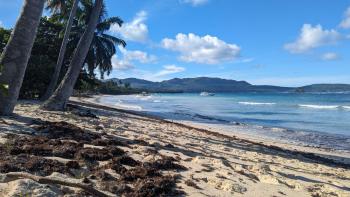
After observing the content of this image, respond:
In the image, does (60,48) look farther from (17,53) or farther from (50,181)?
(50,181)

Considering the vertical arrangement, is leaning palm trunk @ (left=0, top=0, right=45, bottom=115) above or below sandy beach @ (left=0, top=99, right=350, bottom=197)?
above

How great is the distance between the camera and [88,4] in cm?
2853

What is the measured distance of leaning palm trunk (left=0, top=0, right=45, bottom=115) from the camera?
9664 millimetres

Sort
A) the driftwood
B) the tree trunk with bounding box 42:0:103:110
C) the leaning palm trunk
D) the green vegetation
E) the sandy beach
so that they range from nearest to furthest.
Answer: the driftwood → the sandy beach → the leaning palm trunk → the tree trunk with bounding box 42:0:103:110 → the green vegetation

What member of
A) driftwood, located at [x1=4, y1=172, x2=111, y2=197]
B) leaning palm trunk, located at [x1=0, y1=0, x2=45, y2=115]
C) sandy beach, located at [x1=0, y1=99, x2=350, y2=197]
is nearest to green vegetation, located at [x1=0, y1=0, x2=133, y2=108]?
leaning palm trunk, located at [x1=0, y1=0, x2=45, y2=115]

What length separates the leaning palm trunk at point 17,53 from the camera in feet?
31.7

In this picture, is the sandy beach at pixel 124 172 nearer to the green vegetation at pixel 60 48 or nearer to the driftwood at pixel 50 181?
the driftwood at pixel 50 181

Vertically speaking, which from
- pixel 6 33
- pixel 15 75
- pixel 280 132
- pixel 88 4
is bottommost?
pixel 280 132

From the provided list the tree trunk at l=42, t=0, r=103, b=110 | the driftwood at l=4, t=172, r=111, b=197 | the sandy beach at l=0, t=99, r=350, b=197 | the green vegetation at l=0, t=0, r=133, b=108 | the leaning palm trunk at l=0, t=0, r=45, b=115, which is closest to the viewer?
the driftwood at l=4, t=172, r=111, b=197

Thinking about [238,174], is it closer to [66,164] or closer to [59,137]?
[66,164]

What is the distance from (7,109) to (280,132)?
15534 millimetres

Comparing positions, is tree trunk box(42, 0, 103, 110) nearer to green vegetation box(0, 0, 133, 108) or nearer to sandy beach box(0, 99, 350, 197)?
green vegetation box(0, 0, 133, 108)

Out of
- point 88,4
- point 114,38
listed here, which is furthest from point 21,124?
point 114,38

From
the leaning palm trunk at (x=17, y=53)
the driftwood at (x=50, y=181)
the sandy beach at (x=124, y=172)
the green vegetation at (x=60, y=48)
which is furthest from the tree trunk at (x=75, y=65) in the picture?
the driftwood at (x=50, y=181)
